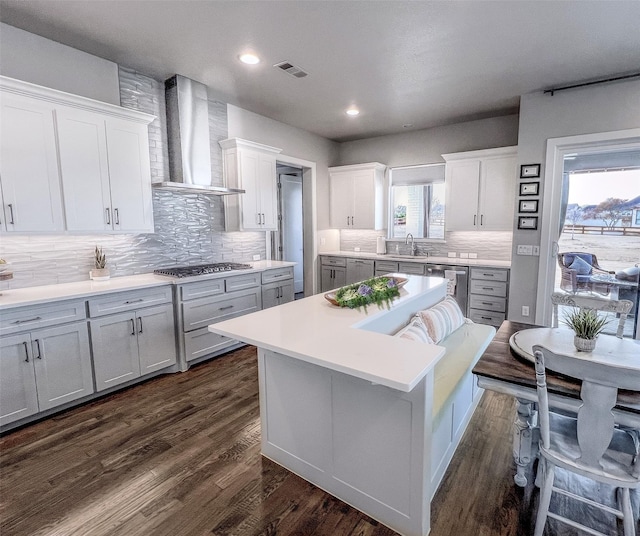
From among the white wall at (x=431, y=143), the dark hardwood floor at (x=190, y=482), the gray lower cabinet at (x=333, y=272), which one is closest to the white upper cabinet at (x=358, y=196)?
the white wall at (x=431, y=143)

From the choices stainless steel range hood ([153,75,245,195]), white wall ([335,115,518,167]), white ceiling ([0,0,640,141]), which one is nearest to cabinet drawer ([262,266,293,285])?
stainless steel range hood ([153,75,245,195])

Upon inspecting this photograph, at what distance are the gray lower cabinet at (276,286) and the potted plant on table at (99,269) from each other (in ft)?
5.33

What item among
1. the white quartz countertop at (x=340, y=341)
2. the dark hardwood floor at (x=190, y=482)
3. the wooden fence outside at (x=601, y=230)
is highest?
the wooden fence outside at (x=601, y=230)

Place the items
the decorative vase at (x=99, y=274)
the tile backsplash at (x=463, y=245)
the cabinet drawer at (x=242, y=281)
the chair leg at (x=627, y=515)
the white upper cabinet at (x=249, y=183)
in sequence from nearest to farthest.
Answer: the chair leg at (x=627, y=515), the decorative vase at (x=99, y=274), the cabinet drawer at (x=242, y=281), the white upper cabinet at (x=249, y=183), the tile backsplash at (x=463, y=245)

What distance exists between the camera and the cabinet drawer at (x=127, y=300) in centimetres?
275

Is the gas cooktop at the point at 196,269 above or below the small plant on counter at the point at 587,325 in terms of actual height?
above

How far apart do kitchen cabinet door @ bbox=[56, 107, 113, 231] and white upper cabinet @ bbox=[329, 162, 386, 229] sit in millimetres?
3692

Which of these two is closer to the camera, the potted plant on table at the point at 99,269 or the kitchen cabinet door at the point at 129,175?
the kitchen cabinet door at the point at 129,175

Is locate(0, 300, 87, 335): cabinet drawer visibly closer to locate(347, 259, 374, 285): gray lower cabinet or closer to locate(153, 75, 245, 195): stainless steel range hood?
locate(153, 75, 245, 195): stainless steel range hood

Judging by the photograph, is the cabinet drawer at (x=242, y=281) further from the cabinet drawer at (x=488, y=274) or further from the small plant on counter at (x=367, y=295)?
the cabinet drawer at (x=488, y=274)

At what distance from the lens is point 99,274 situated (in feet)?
10.3

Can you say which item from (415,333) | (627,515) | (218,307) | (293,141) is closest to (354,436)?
(415,333)

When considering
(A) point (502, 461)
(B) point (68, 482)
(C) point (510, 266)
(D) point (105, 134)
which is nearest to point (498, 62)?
(C) point (510, 266)

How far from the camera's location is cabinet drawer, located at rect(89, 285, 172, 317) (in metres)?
2.75
